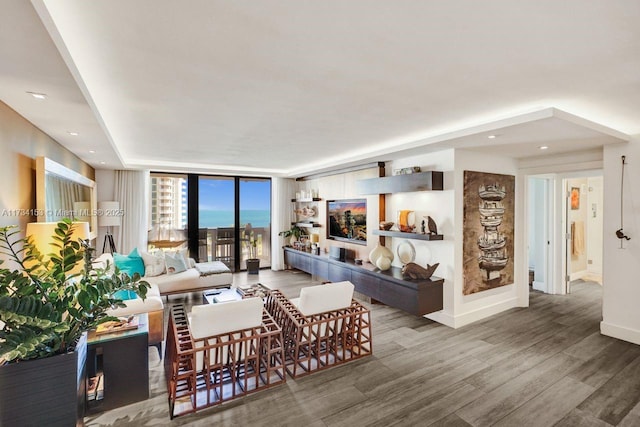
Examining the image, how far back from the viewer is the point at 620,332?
3619 mm

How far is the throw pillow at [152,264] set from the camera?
195 inches

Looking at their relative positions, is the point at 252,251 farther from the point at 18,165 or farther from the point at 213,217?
the point at 18,165

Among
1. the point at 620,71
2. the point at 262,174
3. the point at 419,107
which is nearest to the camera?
the point at 620,71

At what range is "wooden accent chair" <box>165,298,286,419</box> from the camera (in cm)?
241

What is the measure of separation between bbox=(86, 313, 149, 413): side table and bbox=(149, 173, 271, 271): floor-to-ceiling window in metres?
4.53

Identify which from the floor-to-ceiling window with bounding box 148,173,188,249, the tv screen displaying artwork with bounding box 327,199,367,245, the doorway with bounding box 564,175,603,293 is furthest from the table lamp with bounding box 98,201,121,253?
the doorway with bounding box 564,175,603,293

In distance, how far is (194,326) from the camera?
2.42 m

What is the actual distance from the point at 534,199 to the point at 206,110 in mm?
6032

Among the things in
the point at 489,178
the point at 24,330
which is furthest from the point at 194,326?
the point at 489,178

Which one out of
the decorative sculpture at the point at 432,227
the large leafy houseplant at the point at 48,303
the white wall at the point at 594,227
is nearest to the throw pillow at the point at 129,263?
the large leafy houseplant at the point at 48,303

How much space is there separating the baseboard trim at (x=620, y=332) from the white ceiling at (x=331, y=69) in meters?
2.19

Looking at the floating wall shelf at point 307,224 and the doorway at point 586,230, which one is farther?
the floating wall shelf at point 307,224

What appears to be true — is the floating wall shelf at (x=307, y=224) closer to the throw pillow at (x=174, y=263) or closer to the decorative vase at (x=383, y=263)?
the decorative vase at (x=383, y=263)

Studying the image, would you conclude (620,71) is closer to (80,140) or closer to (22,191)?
(22,191)
